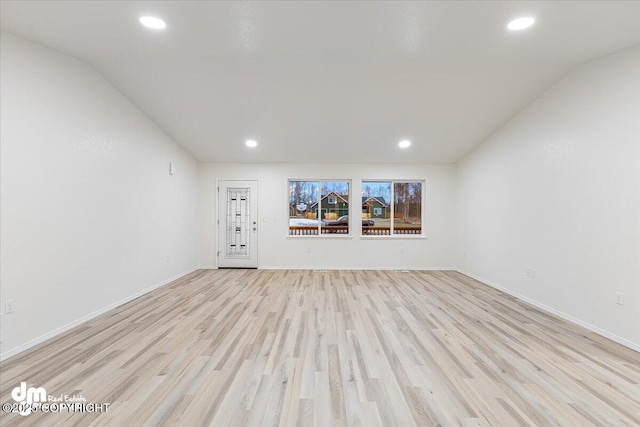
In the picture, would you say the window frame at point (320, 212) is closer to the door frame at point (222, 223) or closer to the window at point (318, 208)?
the window at point (318, 208)

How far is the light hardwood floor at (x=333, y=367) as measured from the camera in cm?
173

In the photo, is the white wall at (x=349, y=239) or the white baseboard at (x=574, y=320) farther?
the white wall at (x=349, y=239)

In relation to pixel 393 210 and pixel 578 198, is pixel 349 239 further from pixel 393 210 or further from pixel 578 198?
pixel 578 198

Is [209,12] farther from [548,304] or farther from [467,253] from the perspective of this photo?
[467,253]

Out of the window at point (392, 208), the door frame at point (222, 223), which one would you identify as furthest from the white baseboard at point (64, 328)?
the window at point (392, 208)

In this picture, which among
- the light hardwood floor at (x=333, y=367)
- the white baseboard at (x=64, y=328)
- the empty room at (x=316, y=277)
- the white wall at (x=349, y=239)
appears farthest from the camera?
A: the white wall at (x=349, y=239)

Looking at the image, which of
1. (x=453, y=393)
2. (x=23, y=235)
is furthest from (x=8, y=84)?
(x=453, y=393)

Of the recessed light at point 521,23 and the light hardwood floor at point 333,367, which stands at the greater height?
the recessed light at point 521,23

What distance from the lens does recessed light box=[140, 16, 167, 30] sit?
2.39m

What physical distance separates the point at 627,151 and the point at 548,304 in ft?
6.68

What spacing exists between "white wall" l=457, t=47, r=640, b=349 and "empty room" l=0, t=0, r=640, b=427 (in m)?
0.02

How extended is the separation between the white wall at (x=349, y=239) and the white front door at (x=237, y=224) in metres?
0.14

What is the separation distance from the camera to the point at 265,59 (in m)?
3.12

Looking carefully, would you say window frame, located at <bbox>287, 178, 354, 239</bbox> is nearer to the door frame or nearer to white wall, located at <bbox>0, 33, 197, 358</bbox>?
the door frame
